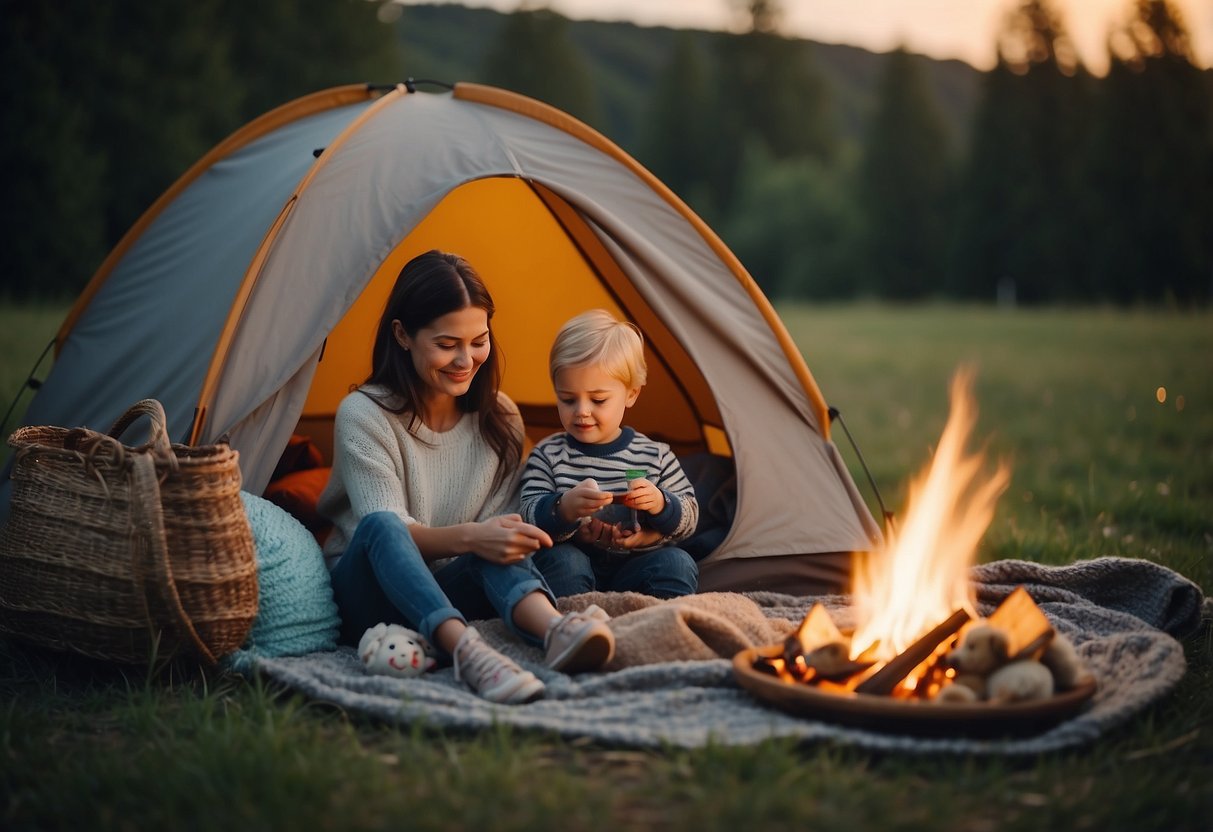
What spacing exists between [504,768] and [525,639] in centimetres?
77

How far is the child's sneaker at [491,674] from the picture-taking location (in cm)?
279

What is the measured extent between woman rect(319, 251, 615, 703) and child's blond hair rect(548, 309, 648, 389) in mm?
234

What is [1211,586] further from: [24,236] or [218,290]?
[24,236]

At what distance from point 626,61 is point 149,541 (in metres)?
91.3

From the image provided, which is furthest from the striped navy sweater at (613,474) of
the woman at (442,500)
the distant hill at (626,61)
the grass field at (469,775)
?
the distant hill at (626,61)

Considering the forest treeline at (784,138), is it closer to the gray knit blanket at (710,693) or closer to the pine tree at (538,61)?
the pine tree at (538,61)

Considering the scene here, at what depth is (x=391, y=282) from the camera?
185 inches

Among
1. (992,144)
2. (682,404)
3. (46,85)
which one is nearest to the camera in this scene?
(682,404)

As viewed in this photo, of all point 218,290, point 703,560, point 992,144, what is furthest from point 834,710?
point 992,144

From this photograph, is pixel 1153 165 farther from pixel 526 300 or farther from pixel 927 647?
pixel 927 647

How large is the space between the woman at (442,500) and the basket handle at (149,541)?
0.53 metres

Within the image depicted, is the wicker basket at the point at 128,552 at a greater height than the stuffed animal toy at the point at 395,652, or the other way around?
A: the wicker basket at the point at 128,552

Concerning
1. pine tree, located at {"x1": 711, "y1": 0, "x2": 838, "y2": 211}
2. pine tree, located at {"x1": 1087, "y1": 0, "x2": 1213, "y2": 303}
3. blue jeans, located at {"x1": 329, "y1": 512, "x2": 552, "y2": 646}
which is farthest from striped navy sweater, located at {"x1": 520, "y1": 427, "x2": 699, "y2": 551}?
pine tree, located at {"x1": 711, "y1": 0, "x2": 838, "y2": 211}

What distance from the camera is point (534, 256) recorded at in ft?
15.7
